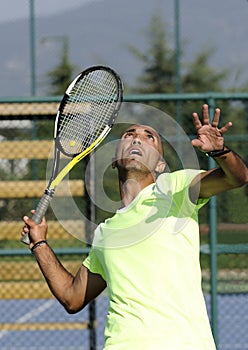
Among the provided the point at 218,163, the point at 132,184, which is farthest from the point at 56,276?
the point at 218,163

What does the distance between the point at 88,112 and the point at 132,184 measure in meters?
0.84

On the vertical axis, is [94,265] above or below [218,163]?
below

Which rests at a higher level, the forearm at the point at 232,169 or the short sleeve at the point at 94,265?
the forearm at the point at 232,169

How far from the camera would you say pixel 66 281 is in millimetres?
3693

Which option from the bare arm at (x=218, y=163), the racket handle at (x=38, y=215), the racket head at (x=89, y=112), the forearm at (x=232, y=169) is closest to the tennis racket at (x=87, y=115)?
the racket head at (x=89, y=112)

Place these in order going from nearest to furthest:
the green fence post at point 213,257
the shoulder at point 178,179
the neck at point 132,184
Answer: the shoulder at point 178,179 → the neck at point 132,184 → the green fence post at point 213,257

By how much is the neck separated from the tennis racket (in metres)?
0.30

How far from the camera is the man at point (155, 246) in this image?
130 inches

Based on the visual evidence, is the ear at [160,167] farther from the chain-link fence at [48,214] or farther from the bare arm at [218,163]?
the chain-link fence at [48,214]

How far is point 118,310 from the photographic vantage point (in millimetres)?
3414

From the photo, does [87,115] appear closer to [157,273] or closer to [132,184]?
[132,184]

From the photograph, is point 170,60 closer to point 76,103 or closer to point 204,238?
point 204,238

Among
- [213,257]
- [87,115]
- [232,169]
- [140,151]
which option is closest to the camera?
[232,169]

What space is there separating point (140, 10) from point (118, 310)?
26498 millimetres
